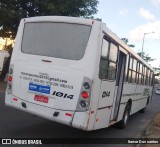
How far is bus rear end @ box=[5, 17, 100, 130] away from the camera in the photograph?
7812 mm

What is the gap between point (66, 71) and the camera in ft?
26.4

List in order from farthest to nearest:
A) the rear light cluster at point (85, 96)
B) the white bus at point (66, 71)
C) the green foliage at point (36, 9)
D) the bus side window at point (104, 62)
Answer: the green foliage at point (36, 9), the bus side window at point (104, 62), the white bus at point (66, 71), the rear light cluster at point (85, 96)

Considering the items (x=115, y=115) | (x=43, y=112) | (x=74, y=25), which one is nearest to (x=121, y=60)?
(x=115, y=115)

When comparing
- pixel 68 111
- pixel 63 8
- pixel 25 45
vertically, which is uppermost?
pixel 63 8

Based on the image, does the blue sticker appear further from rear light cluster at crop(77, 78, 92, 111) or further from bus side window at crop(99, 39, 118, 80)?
bus side window at crop(99, 39, 118, 80)

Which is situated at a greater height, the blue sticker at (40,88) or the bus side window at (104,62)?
the bus side window at (104,62)

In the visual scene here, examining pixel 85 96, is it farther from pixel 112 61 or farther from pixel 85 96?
pixel 112 61

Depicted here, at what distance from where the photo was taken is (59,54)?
8.33 metres

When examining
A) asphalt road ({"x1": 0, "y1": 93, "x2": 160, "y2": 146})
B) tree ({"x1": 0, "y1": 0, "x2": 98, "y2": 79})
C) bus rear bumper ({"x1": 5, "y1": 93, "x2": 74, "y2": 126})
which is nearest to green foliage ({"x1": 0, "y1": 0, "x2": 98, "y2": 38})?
tree ({"x1": 0, "y1": 0, "x2": 98, "y2": 79})

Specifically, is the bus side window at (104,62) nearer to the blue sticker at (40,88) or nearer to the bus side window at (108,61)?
the bus side window at (108,61)

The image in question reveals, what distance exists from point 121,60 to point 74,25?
9.80 feet

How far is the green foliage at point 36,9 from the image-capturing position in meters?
25.0

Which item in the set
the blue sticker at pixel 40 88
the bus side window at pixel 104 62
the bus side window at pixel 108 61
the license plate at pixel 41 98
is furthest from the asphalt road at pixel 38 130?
the bus side window at pixel 104 62

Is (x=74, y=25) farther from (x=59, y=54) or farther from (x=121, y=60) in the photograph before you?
(x=121, y=60)
